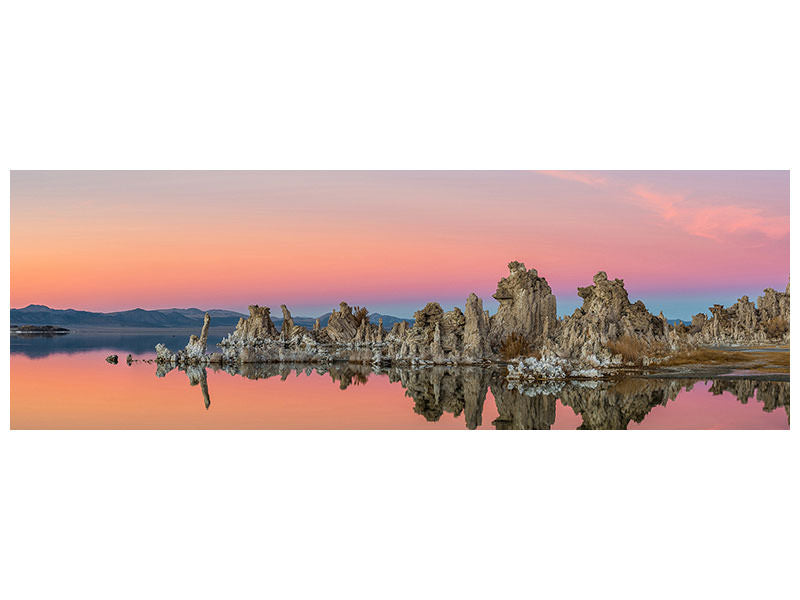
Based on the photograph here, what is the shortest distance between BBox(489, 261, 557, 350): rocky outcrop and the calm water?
585 cm

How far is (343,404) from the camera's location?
50.2 feet

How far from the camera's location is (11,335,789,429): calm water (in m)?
13.2

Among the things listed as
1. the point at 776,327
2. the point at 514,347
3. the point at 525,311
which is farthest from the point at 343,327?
the point at 776,327

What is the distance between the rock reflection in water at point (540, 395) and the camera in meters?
13.7

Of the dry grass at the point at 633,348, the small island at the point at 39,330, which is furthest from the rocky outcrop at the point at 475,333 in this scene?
the small island at the point at 39,330

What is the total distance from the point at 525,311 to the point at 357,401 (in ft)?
40.8

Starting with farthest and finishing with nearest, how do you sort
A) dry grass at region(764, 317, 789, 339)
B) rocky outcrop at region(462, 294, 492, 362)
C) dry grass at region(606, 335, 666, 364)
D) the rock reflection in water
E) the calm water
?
rocky outcrop at region(462, 294, 492, 362) → dry grass at region(606, 335, 666, 364) → dry grass at region(764, 317, 789, 339) → the rock reflection in water → the calm water

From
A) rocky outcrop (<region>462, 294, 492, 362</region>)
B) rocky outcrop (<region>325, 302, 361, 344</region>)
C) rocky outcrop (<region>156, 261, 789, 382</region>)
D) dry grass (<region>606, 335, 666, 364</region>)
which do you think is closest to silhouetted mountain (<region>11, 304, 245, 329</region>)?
rocky outcrop (<region>156, 261, 789, 382</region>)

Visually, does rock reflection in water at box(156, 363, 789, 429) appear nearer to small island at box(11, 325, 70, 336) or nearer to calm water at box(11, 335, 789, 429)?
calm water at box(11, 335, 789, 429)

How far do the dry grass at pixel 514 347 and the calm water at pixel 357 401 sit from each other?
511cm

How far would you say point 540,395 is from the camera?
52.9ft

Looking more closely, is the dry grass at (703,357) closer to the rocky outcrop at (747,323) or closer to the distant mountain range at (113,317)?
the rocky outcrop at (747,323)

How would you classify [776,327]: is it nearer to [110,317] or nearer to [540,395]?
[540,395]
